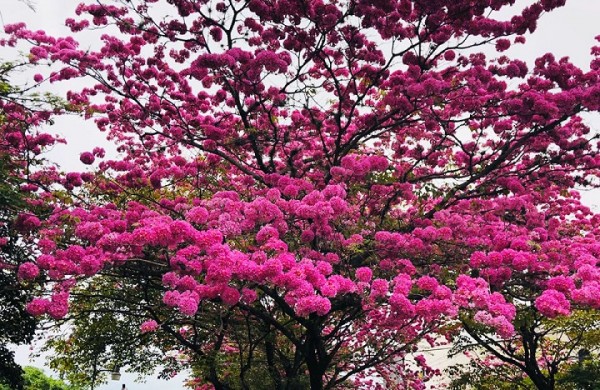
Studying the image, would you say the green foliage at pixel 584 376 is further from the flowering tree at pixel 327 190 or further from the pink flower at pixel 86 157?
the pink flower at pixel 86 157

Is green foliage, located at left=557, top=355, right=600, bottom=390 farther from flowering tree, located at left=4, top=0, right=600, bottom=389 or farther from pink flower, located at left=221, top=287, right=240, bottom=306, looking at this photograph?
pink flower, located at left=221, top=287, right=240, bottom=306

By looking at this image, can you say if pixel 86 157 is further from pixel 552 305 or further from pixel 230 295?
pixel 552 305

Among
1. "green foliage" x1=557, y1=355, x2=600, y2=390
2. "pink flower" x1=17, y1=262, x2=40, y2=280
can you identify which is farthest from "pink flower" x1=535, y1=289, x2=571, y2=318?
"green foliage" x1=557, y1=355, x2=600, y2=390

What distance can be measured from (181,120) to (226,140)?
1.04 m

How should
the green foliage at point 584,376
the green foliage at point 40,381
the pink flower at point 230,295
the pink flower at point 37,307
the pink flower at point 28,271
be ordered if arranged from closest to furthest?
the pink flower at point 37,307, the pink flower at point 230,295, the pink flower at point 28,271, the green foliage at point 584,376, the green foliage at point 40,381

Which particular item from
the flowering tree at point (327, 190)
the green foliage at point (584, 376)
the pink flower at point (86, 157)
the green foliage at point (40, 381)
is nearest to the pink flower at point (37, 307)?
the flowering tree at point (327, 190)

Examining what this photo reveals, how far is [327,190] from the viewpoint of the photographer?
648 centimetres

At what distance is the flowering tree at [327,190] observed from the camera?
5.52m

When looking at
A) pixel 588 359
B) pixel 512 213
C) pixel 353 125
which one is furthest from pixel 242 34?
pixel 588 359

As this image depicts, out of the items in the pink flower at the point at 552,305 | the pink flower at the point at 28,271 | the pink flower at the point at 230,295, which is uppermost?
the pink flower at the point at 552,305

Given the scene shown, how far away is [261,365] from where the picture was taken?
9.46 m

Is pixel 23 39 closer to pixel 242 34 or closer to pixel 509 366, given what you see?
pixel 242 34

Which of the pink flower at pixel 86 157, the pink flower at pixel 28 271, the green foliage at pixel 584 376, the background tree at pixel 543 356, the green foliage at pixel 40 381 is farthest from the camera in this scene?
the green foliage at pixel 40 381

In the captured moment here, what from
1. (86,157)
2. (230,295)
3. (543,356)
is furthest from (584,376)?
(86,157)
